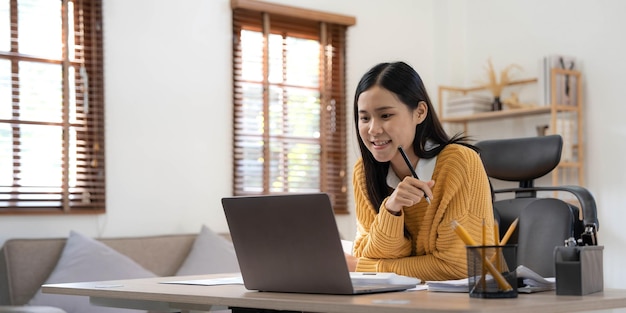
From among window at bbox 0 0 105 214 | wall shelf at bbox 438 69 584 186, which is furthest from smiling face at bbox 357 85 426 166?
wall shelf at bbox 438 69 584 186

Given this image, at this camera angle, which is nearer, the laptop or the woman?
the laptop

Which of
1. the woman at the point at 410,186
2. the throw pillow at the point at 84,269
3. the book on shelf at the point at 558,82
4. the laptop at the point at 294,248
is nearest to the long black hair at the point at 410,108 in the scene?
the woman at the point at 410,186

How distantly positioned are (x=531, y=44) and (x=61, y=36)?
9.08 feet

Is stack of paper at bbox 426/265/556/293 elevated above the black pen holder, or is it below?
below

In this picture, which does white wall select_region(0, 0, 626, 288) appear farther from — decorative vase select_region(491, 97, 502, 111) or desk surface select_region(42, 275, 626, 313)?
desk surface select_region(42, 275, 626, 313)

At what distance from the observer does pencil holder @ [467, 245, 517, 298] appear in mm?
1634

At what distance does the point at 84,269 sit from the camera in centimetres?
404

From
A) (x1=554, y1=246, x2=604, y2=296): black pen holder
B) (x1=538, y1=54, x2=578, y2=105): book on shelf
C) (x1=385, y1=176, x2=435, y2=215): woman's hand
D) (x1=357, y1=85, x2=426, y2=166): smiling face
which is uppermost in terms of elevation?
(x1=538, y1=54, x2=578, y2=105): book on shelf

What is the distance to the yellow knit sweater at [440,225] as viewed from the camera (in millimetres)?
2115

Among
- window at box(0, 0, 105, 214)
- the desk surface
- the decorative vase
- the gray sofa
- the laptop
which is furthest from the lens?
the decorative vase

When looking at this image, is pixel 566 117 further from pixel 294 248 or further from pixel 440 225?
pixel 294 248

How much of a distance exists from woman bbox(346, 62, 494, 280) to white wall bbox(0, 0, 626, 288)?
7.80 feet

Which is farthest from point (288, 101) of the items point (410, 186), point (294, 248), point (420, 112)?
point (294, 248)

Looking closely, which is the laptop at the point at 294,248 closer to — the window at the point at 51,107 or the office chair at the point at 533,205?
the office chair at the point at 533,205
